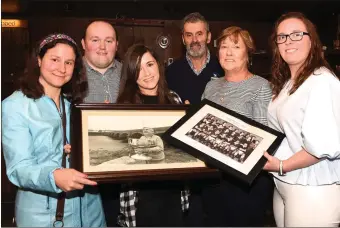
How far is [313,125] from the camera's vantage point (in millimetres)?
1648

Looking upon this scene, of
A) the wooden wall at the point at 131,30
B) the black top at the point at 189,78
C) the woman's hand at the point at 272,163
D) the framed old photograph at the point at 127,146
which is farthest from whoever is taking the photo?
the wooden wall at the point at 131,30

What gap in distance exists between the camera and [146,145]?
1737 millimetres

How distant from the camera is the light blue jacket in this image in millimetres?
1552

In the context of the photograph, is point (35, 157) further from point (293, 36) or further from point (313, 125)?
point (293, 36)

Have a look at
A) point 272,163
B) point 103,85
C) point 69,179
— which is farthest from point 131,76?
point 272,163

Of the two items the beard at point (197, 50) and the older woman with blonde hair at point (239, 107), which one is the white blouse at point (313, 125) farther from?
the beard at point (197, 50)

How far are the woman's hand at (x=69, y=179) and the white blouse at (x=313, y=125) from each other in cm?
91

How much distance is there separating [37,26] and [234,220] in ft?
16.5

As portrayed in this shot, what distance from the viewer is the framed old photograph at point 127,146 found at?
1622 mm

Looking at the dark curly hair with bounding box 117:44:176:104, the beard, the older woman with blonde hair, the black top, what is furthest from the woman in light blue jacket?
the beard

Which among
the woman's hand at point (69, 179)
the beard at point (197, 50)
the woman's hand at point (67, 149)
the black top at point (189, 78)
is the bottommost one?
the woman's hand at point (69, 179)

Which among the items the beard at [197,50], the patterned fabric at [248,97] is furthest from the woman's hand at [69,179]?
the beard at [197,50]

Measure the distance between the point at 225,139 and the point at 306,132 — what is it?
0.35 m

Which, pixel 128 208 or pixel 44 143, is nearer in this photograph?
pixel 44 143
